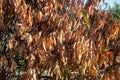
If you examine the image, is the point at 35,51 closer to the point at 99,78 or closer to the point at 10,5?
the point at 10,5

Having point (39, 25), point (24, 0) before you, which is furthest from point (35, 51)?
point (24, 0)

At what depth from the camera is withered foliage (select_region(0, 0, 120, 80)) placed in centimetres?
364

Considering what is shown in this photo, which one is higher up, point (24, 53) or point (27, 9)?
point (27, 9)

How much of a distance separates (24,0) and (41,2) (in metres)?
0.23

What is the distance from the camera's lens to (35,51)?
361cm

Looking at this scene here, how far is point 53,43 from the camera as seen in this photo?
3678mm

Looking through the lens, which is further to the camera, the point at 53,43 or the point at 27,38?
the point at 53,43

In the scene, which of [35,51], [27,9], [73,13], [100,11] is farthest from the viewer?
[100,11]

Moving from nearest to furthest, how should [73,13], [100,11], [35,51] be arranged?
[35,51]
[73,13]
[100,11]

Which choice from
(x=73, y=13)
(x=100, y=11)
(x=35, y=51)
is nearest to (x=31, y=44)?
(x=35, y=51)

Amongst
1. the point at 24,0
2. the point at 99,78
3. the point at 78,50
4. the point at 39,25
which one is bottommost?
the point at 99,78

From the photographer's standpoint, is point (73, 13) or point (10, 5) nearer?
point (10, 5)

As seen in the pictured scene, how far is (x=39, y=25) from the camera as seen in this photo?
3809mm

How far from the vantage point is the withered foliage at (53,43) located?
3639mm
